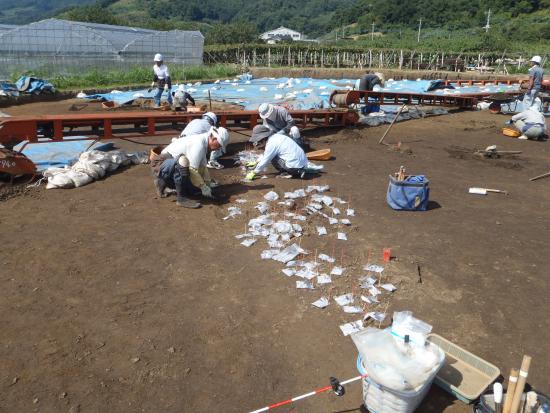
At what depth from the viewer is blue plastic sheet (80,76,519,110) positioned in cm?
1504

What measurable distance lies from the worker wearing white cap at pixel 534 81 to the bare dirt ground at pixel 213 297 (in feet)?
23.5

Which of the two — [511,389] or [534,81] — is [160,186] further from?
[534,81]

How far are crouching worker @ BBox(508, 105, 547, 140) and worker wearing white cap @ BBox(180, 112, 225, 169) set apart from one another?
8.04 metres

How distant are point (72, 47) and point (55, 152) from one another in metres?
14.2

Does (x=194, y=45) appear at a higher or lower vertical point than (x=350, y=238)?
higher

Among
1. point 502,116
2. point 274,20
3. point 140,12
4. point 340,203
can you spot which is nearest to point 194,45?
point 502,116

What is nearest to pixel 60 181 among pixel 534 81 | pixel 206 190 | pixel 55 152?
pixel 55 152

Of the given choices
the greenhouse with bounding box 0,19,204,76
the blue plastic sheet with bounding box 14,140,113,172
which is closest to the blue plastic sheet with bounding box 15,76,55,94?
the greenhouse with bounding box 0,19,204,76

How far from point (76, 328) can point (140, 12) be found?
503ft

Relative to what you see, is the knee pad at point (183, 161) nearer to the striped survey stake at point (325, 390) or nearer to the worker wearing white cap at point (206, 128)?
the worker wearing white cap at point (206, 128)

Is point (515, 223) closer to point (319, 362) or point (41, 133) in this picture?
point (319, 362)

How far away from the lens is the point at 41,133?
7801 mm

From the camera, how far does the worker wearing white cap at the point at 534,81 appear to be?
1274 cm

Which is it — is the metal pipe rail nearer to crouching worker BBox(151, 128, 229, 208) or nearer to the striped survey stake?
crouching worker BBox(151, 128, 229, 208)
